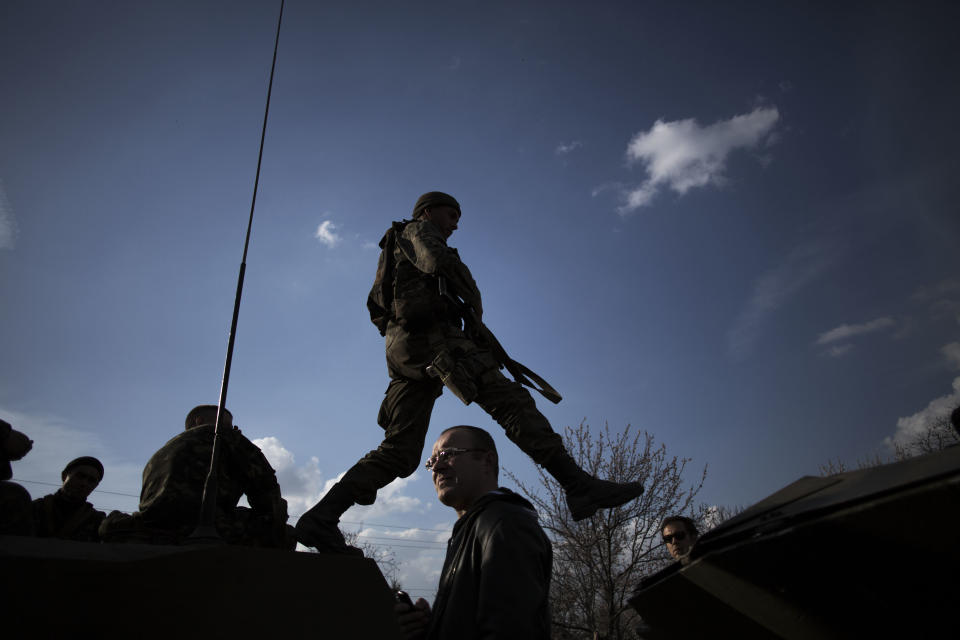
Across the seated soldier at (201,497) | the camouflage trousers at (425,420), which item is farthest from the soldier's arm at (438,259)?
the seated soldier at (201,497)

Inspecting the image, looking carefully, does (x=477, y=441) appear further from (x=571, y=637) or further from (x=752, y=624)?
(x=571, y=637)

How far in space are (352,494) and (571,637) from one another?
16.7 meters

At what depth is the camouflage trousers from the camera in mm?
3652

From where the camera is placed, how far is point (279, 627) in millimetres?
1252

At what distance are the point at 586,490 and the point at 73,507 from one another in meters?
4.36

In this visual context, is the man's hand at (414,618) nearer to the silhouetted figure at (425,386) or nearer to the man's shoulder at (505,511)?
the man's shoulder at (505,511)

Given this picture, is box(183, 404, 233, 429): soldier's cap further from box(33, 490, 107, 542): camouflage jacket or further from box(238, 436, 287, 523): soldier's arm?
box(33, 490, 107, 542): camouflage jacket

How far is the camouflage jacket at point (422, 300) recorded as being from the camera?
13.0ft

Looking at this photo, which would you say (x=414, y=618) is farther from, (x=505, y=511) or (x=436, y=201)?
(x=436, y=201)

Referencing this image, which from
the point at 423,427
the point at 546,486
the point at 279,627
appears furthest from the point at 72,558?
the point at 546,486

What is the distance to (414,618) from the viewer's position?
225 cm

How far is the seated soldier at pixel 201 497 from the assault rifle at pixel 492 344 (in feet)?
5.46

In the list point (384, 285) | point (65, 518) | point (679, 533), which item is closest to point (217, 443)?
point (384, 285)

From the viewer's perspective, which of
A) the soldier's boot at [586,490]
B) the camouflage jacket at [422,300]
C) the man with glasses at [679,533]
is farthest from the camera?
the man with glasses at [679,533]
